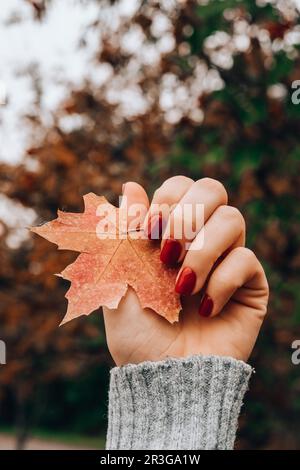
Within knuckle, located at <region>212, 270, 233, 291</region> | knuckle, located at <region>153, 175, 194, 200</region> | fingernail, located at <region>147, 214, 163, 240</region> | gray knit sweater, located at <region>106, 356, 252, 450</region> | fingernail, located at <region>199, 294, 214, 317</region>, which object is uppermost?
knuckle, located at <region>153, 175, 194, 200</region>

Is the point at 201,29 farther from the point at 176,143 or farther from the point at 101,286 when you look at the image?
the point at 101,286

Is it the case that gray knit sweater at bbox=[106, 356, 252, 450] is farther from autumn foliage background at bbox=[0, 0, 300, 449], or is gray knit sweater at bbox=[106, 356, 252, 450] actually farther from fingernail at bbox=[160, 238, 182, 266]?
autumn foliage background at bbox=[0, 0, 300, 449]

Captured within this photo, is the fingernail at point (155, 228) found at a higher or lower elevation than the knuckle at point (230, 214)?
lower

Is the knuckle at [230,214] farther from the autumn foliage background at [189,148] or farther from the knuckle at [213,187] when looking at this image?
the autumn foliage background at [189,148]

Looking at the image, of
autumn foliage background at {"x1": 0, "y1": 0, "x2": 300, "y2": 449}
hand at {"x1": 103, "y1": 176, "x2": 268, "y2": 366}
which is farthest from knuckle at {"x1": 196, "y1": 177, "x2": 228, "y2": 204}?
autumn foliage background at {"x1": 0, "y1": 0, "x2": 300, "y2": 449}

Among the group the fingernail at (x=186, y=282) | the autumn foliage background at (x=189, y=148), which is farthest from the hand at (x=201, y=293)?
the autumn foliage background at (x=189, y=148)

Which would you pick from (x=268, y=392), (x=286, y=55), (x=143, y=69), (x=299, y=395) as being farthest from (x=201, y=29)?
(x=299, y=395)
